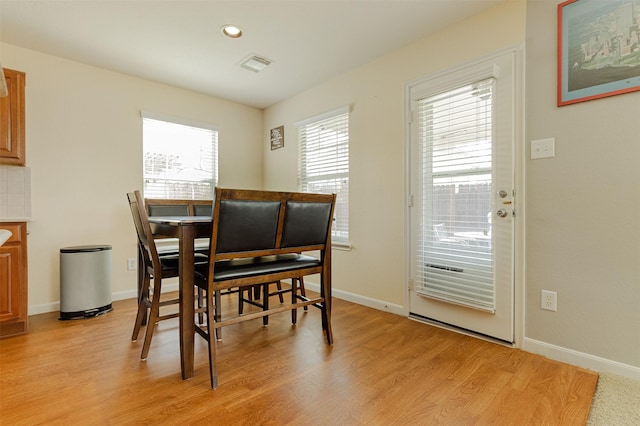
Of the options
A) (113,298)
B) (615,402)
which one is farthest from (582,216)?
(113,298)

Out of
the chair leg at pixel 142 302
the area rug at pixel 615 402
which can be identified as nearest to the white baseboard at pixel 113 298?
the chair leg at pixel 142 302

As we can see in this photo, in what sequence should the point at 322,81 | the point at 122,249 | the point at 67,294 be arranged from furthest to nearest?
the point at 322,81 < the point at 122,249 < the point at 67,294

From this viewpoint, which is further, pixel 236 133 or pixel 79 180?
pixel 236 133

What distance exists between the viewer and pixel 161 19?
2389 mm

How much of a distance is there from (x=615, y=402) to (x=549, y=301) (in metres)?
0.60

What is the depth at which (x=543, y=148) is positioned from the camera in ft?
6.59

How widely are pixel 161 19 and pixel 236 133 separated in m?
1.92

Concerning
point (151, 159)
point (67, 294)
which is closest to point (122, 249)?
point (67, 294)

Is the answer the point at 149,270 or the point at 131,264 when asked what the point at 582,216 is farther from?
the point at 131,264

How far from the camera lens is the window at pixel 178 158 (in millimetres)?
3533

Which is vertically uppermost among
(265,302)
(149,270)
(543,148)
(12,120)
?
(12,120)

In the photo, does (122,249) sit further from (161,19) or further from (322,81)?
(322,81)

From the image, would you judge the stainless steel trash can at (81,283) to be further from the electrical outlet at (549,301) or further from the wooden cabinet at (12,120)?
the electrical outlet at (549,301)

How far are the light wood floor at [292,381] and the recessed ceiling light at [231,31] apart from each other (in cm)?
241
